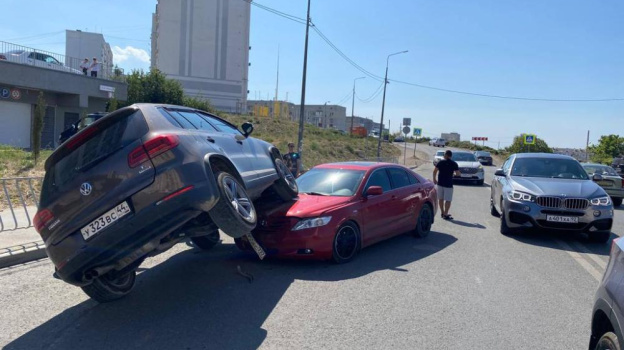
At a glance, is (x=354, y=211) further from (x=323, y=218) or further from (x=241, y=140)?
(x=241, y=140)

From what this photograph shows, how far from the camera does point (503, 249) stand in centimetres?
855

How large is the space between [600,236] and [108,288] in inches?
324

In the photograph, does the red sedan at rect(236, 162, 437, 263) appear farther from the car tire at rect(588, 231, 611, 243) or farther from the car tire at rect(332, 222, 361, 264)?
the car tire at rect(588, 231, 611, 243)

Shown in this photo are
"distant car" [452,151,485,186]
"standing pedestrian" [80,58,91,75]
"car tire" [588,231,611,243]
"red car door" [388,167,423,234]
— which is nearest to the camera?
"red car door" [388,167,423,234]

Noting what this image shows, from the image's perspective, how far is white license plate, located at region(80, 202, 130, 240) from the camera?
452 centimetres

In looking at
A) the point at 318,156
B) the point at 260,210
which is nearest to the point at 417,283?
the point at 260,210

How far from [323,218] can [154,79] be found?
4316cm

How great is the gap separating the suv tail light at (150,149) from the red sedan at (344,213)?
2685 millimetres

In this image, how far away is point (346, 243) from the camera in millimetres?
7254

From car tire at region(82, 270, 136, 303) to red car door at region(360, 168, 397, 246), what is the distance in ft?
11.2

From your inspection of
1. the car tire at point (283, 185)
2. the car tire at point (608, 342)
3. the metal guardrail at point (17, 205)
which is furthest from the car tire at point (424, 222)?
the metal guardrail at point (17, 205)

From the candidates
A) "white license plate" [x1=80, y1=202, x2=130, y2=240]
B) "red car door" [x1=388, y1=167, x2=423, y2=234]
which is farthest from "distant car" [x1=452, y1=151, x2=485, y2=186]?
"white license plate" [x1=80, y1=202, x2=130, y2=240]

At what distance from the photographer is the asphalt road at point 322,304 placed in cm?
450

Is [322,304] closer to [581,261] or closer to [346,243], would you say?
[346,243]
